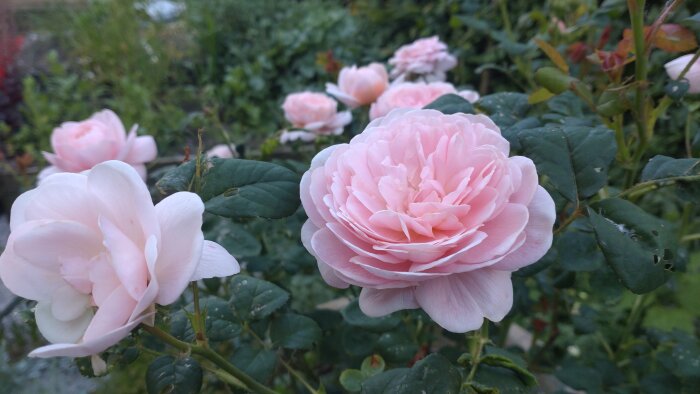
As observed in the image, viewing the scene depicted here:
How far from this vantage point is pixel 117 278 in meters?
0.35

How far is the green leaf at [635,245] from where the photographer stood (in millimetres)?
415

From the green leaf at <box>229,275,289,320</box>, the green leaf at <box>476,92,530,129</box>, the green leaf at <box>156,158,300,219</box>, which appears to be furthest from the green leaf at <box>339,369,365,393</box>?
the green leaf at <box>476,92,530,129</box>

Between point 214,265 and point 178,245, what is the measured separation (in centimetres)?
3

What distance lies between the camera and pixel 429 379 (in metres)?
0.44

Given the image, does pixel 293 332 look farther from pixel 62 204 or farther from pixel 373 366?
pixel 62 204

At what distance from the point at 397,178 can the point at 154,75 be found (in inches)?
118

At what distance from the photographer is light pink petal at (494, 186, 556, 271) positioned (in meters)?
0.37

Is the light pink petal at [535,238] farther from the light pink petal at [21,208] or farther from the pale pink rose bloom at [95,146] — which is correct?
the pale pink rose bloom at [95,146]

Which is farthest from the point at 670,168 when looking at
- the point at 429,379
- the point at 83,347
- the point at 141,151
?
the point at 141,151

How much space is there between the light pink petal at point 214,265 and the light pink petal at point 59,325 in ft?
0.27

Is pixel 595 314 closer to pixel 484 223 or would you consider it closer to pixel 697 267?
Result: pixel 484 223

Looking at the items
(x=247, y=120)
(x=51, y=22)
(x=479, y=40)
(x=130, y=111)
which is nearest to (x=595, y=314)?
(x=479, y=40)

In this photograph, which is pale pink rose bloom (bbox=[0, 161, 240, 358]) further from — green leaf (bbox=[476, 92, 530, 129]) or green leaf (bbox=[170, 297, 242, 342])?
green leaf (bbox=[476, 92, 530, 129])

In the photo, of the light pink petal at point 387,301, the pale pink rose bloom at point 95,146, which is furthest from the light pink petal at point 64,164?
the light pink petal at point 387,301
